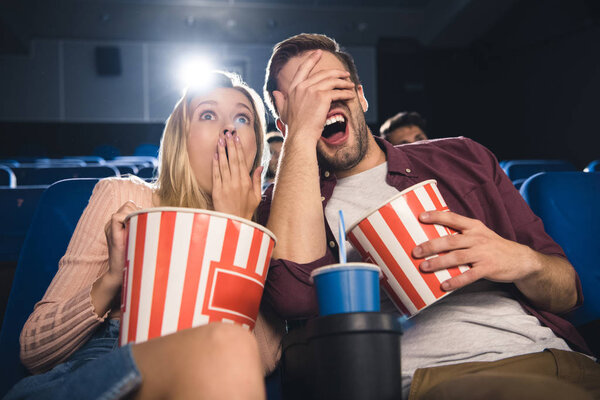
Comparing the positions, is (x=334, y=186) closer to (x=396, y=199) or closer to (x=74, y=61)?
(x=396, y=199)

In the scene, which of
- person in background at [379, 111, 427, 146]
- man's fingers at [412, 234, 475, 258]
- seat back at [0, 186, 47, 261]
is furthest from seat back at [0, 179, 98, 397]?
person in background at [379, 111, 427, 146]

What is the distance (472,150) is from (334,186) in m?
0.38

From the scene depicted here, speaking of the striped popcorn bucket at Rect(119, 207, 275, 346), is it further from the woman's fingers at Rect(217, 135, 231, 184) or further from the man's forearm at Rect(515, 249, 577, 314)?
the man's forearm at Rect(515, 249, 577, 314)

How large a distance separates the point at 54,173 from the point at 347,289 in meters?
2.39

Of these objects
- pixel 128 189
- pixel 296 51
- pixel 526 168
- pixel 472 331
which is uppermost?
pixel 296 51

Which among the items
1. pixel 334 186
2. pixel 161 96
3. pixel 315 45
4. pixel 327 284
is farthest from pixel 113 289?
pixel 161 96

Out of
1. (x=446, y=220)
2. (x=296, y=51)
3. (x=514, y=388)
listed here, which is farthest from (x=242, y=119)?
(x=514, y=388)

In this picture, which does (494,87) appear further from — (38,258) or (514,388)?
(514,388)

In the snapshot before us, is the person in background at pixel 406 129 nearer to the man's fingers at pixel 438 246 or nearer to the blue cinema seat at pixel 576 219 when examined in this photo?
the blue cinema seat at pixel 576 219

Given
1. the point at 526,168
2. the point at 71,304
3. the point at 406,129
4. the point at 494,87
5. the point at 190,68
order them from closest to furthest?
the point at 71,304, the point at 526,168, the point at 406,129, the point at 494,87, the point at 190,68

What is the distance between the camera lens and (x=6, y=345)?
3.42 feet

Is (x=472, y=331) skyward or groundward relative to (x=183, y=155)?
groundward

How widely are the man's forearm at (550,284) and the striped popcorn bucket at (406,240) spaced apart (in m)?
0.25

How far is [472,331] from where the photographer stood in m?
1.02
